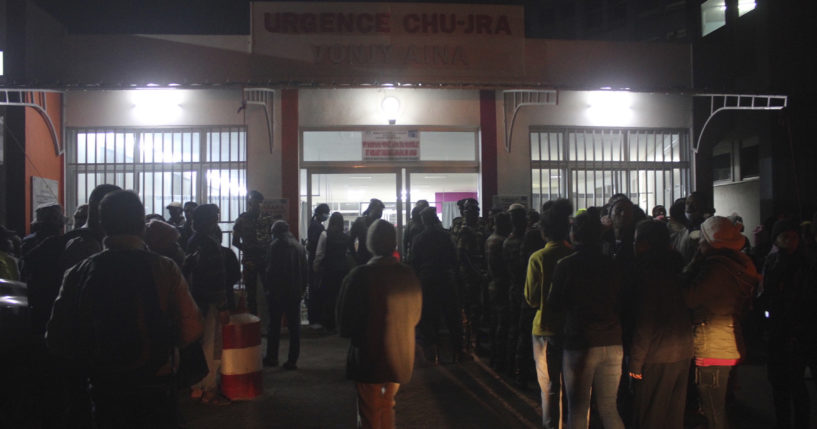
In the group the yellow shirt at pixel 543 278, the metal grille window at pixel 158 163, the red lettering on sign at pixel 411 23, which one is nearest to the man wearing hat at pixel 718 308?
the yellow shirt at pixel 543 278

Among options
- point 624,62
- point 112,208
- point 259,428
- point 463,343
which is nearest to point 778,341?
point 463,343

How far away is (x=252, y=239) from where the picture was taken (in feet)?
26.6

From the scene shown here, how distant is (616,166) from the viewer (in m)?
11.0

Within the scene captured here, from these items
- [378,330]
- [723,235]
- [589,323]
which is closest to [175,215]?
[378,330]

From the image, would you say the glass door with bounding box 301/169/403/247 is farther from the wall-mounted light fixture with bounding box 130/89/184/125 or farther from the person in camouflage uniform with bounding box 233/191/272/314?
the wall-mounted light fixture with bounding box 130/89/184/125

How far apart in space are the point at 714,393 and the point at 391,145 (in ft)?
24.4

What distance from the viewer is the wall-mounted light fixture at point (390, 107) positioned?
33.9ft

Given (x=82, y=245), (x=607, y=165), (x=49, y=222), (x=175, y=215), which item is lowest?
(x=82, y=245)

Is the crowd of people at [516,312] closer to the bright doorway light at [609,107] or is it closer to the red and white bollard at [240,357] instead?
the red and white bollard at [240,357]

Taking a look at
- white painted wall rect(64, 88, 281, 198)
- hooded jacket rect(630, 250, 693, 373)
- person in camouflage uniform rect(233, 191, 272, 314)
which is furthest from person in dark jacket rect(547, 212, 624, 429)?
white painted wall rect(64, 88, 281, 198)

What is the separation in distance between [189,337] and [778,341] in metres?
4.64

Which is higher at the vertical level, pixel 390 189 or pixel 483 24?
pixel 483 24

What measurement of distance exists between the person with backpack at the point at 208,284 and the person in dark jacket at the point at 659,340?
382cm

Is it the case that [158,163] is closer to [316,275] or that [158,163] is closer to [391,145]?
[316,275]
